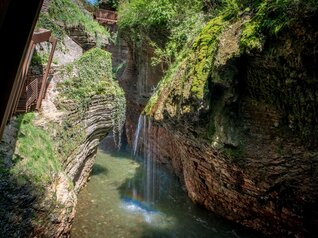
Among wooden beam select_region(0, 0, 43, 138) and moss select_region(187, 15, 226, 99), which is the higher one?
moss select_region(187, 15, 226, 99)

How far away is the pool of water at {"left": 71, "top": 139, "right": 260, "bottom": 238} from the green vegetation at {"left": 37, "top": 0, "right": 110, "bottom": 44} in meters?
8.51

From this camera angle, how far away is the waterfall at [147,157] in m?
15.1

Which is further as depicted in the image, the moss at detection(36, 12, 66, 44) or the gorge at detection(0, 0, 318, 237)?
the moss at detection(36, 12, 66, 44)

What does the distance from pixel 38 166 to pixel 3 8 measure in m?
6.49

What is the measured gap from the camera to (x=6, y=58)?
7.50 feet

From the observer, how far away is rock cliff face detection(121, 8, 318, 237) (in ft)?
22.2

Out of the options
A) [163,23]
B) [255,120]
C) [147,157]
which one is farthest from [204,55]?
[147,157]

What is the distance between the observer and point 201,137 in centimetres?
881

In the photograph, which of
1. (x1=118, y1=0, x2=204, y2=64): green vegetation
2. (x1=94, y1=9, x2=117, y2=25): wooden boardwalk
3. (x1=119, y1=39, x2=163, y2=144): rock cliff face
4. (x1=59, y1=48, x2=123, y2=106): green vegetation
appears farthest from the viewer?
(x1=94, y1=9, x2=117, y2=25): wooden boardwalk

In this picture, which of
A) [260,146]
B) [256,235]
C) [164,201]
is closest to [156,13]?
[164,201]

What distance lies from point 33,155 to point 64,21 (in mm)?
12143

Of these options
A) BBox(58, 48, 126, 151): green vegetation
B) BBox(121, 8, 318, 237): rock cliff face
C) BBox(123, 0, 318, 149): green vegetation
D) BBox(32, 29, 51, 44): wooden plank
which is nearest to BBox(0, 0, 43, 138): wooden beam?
BBox(123, 0, 318, 149): green vegetation

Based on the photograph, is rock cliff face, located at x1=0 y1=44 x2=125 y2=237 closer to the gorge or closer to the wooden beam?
the gorge

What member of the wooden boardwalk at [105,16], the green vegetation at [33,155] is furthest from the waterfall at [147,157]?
the wooden boardwalk at [105,16]
